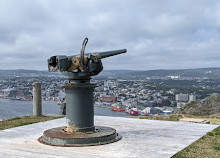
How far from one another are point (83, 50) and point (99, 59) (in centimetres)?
38

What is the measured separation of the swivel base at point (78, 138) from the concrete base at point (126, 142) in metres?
0.16

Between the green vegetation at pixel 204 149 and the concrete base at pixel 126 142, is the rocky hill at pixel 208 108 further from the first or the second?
the green vegetation at pixel 204 149

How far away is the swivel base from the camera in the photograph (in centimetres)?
596

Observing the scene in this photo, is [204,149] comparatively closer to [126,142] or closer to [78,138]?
[126,142]

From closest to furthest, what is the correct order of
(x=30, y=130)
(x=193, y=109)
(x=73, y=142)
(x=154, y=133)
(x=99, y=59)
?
(x=73, y=142), (x=99, y=59), (x=154, y=133), (x=30, y=130), (x=193, y=109)

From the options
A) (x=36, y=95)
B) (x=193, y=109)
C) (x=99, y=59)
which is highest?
(x=99, y=59)

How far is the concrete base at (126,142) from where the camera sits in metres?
5.31

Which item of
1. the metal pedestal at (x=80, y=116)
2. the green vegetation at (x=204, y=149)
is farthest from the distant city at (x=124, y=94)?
the green vegetation at (x=204, y=149)

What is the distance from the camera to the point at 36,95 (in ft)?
38.0

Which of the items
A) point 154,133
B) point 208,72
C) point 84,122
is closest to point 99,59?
point 84,122

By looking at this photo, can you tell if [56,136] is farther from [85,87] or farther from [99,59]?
[99,59]

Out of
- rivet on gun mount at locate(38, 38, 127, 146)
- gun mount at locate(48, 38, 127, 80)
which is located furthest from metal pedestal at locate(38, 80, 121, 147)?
gun mount at locate(48, 38, 127, 80)

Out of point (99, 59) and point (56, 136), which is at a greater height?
point (99, 59)

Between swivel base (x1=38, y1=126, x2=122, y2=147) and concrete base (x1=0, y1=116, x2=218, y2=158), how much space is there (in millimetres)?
163
